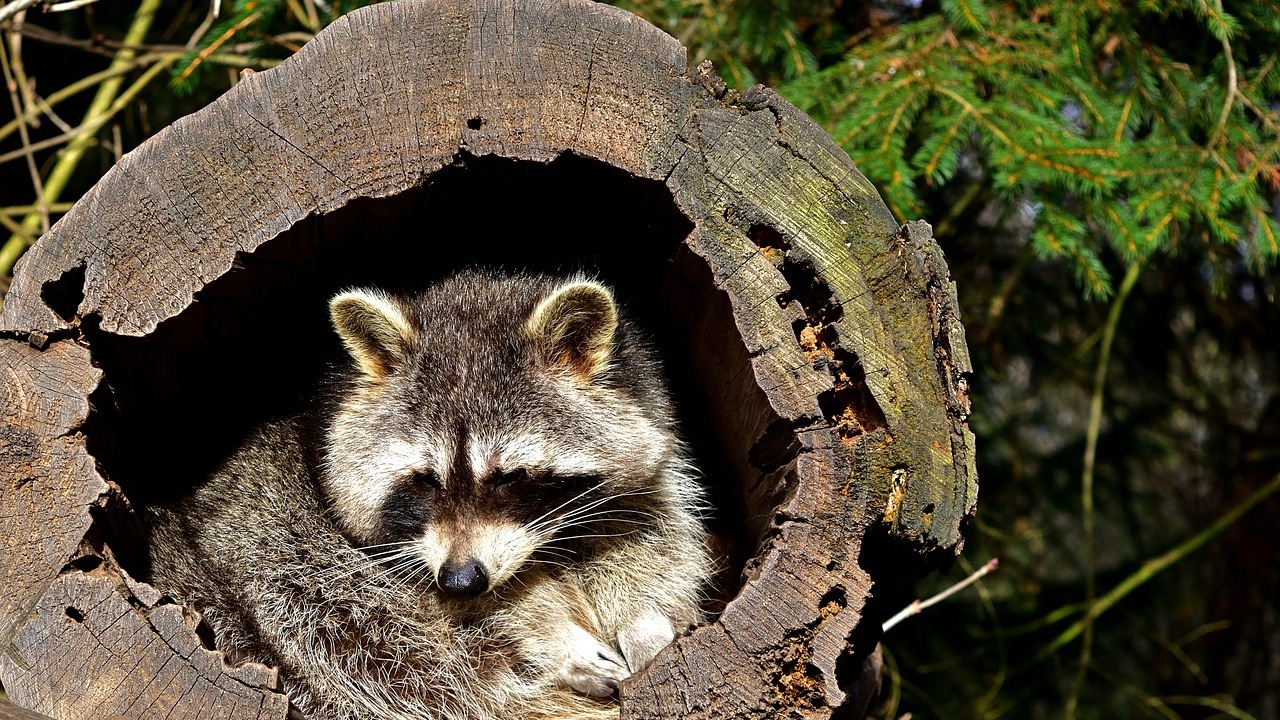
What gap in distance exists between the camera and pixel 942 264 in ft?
8.43

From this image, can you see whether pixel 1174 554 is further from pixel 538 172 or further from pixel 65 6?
pixel 65 6

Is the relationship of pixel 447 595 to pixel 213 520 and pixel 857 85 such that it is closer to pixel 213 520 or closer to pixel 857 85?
pixel 213 520

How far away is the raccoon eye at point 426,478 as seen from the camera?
9.84 feet

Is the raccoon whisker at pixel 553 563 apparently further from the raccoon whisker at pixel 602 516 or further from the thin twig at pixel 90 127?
the thin twig at pixel 90 127

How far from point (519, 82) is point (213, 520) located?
152 centimetres

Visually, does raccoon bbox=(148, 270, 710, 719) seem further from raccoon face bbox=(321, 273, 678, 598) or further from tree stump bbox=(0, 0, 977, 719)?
tree stump bbox=(0, 0, 977, 719)

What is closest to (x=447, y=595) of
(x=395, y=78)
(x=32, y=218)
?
(x=395, y=78)

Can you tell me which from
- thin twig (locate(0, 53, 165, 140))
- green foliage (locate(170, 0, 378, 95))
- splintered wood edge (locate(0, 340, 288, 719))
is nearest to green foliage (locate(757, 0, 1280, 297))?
green foliage (locate(170, 0, 378, 95))

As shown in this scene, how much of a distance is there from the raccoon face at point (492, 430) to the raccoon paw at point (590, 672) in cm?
28

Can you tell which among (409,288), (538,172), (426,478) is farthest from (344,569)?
(538,172)

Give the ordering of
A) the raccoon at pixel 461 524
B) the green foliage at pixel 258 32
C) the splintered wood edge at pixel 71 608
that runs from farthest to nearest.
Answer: the green foliage at pixel 258 32 → the raccoon at pixel 461 524 → the splintered wood edge at pixel 71 608

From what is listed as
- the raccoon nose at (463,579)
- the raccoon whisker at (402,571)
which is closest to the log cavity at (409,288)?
the raccoon whisker at (402,571)

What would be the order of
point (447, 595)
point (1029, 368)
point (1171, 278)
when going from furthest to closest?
point (1029, 368), point (1171, 278), point (447, 595)

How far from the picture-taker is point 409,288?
3.31 meters
